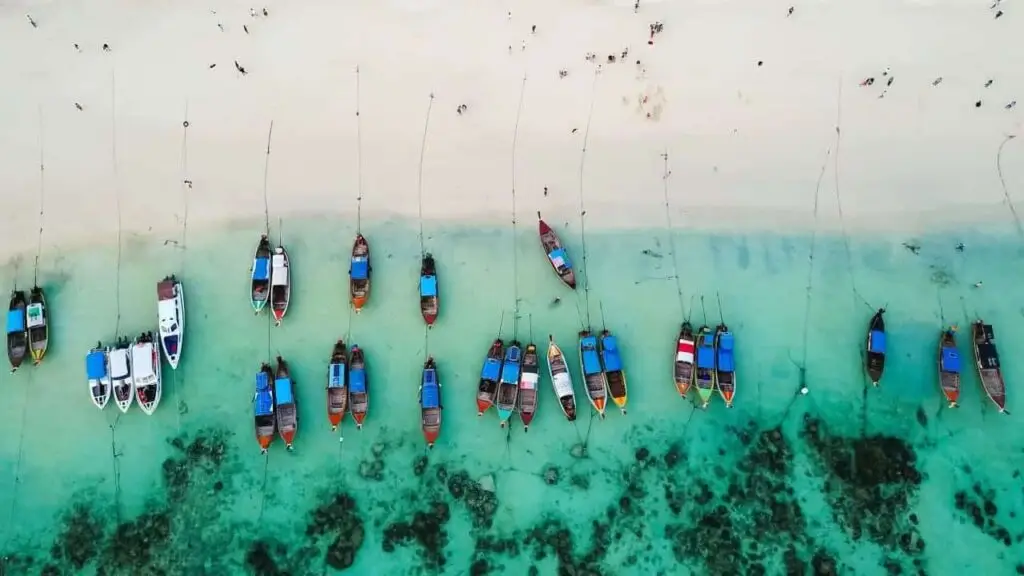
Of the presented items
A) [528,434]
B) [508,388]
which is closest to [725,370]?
[528,434]

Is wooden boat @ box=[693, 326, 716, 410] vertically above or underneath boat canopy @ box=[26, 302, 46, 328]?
underneath

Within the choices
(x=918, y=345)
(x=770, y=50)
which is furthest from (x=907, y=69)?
(x=918, y=345)

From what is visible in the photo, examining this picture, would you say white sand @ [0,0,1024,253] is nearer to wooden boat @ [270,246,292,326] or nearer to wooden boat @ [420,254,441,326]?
wooden boat @ [270,246,292,326]

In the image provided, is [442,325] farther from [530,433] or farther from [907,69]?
[907,69]

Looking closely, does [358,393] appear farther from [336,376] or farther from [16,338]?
[16,338]

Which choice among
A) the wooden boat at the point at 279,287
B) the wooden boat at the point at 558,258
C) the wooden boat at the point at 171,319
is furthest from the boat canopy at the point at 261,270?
the wooden boat at the point at 558,258

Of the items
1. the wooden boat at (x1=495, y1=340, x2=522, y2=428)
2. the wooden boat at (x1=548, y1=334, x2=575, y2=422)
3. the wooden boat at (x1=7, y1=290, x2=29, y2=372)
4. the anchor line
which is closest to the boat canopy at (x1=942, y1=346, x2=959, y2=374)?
the anchor line
